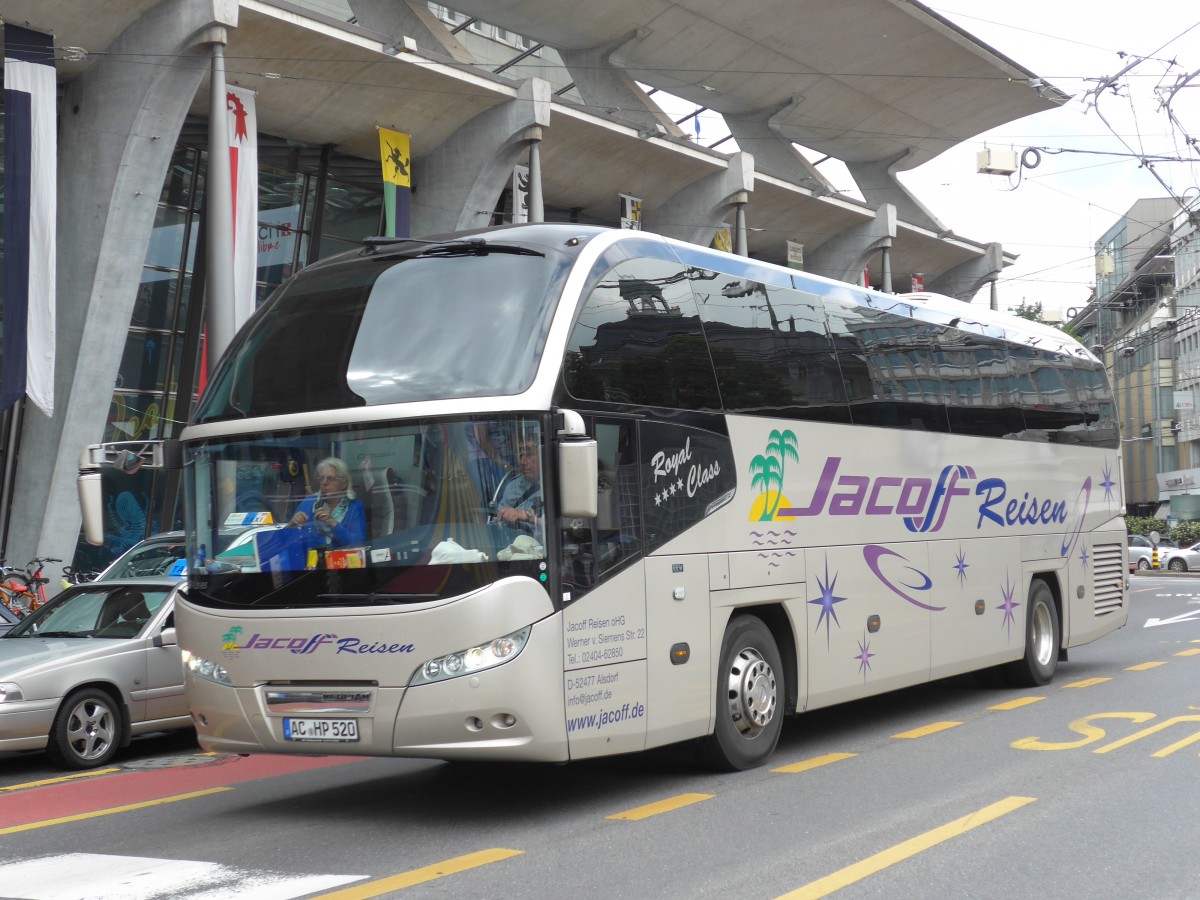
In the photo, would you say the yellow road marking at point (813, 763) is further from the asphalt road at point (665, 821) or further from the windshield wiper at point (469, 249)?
the windshield wiper at point (469, 249)

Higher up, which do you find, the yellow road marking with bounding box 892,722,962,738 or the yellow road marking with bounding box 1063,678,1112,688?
the yellow road marking with bounding box 892,722,962,738

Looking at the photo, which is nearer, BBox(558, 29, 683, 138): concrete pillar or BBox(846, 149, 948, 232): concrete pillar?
BBox(558, 29, 683, 138): concrete pillar

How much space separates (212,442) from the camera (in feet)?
26.8

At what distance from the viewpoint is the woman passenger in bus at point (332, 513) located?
297 inches

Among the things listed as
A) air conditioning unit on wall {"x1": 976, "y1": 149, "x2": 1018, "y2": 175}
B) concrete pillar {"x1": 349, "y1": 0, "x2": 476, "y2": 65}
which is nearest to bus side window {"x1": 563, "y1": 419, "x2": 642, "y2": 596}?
concrete pillar {"x1": 349, "y1": 0, "x2": 476, "y2": 65}

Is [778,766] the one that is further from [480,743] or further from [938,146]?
[938,146]

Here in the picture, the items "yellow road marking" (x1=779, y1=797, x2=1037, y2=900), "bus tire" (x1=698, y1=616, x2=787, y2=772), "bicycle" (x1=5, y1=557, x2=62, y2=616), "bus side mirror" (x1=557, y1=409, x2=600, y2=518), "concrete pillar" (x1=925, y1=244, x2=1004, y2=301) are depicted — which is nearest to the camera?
"yellow road marking" (x1=779, y1=797, x2=1037, y2=900)

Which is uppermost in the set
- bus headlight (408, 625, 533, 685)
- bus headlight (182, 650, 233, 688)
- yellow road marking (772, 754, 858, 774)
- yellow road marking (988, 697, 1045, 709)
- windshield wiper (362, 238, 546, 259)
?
windshield wiper (362, 238, 546, 259)

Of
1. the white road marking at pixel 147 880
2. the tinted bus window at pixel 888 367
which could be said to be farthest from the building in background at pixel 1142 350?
the white road marking at pixel 147 880

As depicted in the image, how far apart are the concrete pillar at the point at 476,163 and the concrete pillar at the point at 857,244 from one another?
1527 cm

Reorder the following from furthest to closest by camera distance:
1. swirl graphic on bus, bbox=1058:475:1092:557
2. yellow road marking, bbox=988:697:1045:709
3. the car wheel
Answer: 1. swirl graphic on bus, bbox=1058:475:1092:557
2. yellow road marking, bbox=988:697:1045:709
3. the car wheel

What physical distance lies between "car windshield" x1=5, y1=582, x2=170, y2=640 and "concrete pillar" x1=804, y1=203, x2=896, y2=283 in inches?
1332

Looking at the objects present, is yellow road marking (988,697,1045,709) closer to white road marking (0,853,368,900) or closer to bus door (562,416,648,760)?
bus door (562,416,648,760)

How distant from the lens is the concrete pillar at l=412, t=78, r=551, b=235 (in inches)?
1159
